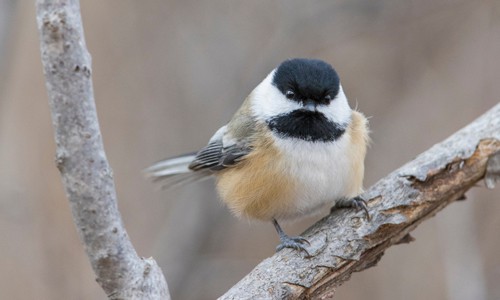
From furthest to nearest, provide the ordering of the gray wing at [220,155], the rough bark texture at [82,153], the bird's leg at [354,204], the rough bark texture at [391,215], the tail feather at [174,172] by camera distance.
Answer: the tail feather at [174,172]
the gray wing at [220,155]
the bird's leg at [354,204]
the rough bark texture at [391,215]
the rough bark texture at [82,153]

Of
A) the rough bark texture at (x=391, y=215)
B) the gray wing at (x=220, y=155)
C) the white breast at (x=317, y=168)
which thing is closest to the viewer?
the rough bark texture at (x=391, y=215)

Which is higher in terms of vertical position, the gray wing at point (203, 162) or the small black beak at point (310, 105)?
the small black beak at point (310, 105)

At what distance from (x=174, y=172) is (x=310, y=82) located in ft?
3.59

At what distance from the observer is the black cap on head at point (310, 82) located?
95.4 inches

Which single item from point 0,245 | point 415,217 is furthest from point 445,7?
point 0,245

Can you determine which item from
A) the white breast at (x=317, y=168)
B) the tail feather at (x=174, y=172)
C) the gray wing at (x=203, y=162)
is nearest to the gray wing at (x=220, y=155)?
the gray wing at (x=203, y=162)

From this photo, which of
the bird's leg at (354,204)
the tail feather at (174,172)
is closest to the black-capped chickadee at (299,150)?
the bird's leg at (354,204)

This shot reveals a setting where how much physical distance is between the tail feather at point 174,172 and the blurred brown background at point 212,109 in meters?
0.67

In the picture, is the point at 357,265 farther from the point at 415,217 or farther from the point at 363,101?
the point at 363,101

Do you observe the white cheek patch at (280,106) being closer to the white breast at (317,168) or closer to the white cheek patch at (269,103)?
the white cheek patch at (269,103)

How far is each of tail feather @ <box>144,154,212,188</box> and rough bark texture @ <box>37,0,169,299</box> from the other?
1.35 metres

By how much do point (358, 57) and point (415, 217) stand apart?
Result: 2.14 m

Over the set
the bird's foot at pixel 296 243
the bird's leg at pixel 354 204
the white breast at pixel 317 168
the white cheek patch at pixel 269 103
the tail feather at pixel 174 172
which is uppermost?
the white cheek patch at pixel 269 103

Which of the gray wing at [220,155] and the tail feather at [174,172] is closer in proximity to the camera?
the gray wing at [220,155]
